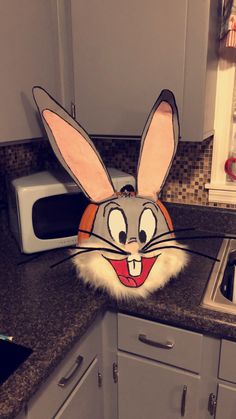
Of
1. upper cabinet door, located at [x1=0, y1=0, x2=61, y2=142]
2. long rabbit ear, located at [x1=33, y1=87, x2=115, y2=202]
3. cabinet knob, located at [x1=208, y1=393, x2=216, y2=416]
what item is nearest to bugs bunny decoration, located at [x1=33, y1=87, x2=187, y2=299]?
long rabbit ear, located at [x1=33, y1=87, x2=115, y2=202]

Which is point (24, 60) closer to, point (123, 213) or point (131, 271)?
point (123, 213)

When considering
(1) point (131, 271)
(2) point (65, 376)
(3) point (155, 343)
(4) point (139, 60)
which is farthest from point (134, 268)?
(4) point (139, 60)

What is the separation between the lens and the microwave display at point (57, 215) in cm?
126

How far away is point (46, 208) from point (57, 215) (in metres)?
0.05

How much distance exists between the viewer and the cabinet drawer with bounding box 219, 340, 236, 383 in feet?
3.09

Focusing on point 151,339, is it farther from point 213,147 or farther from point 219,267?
point 213,147

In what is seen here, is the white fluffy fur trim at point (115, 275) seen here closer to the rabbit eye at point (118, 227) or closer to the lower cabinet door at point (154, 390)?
the rabbit eye at point (118, 227)

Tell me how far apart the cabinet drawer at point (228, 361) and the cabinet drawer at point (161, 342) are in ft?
0.20

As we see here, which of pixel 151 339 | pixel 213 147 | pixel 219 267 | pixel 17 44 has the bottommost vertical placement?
pixel 151 339

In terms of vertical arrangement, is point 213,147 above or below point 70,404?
above

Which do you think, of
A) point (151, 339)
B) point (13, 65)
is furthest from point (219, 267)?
point (13, 65)

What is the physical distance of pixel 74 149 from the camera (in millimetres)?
1073

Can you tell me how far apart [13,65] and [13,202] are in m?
0.47

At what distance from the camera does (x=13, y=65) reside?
1.09 meters
